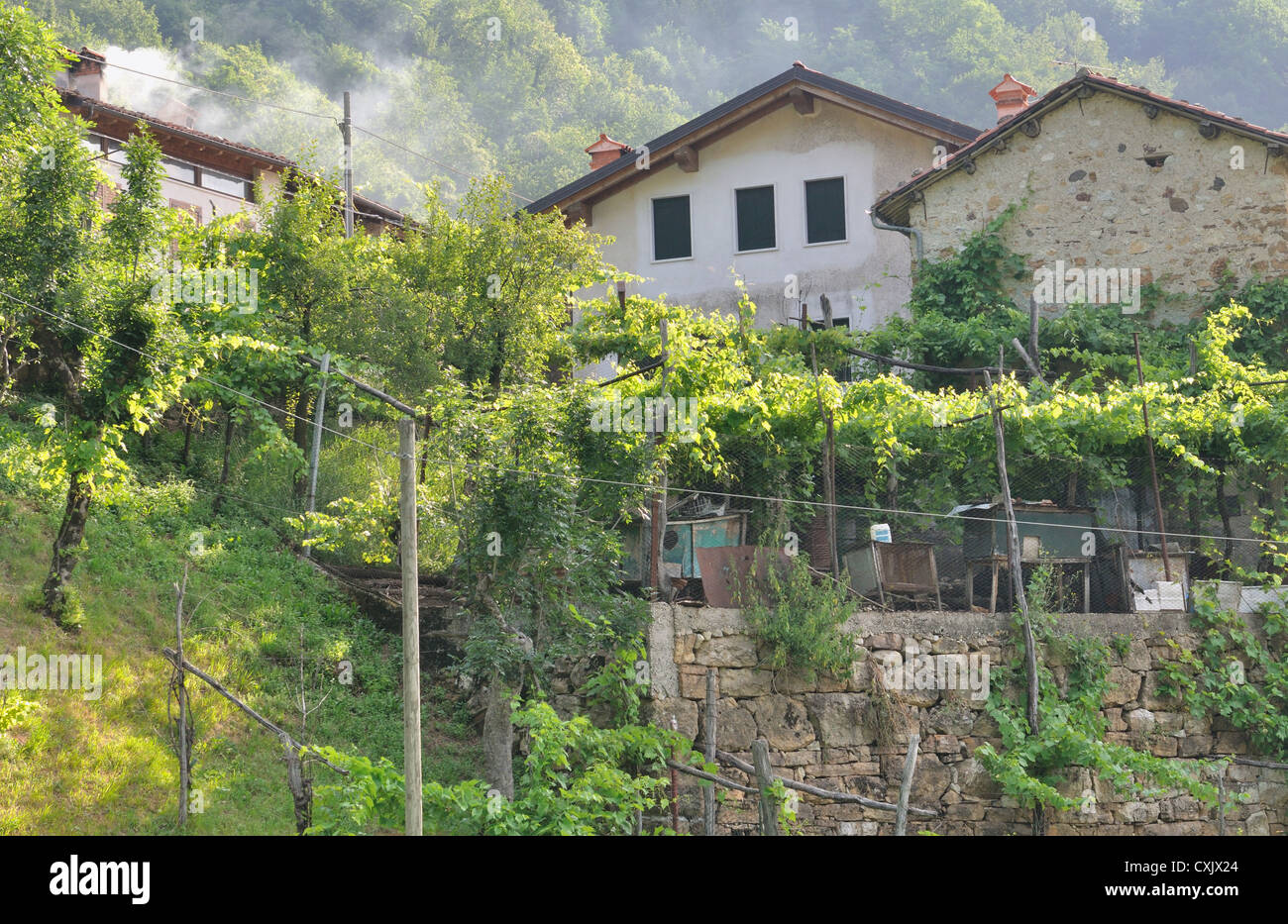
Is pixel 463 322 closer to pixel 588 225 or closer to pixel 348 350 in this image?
pixel 348 350

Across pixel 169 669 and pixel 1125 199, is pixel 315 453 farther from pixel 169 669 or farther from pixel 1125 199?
pixel 1125 199

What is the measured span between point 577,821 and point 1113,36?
5687cm

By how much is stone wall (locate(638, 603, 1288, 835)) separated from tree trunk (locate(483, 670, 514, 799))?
4.88ft

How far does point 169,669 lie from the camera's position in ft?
49.6

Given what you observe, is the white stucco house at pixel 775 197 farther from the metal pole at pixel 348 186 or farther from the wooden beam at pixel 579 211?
the metal pole at pixel 348 186

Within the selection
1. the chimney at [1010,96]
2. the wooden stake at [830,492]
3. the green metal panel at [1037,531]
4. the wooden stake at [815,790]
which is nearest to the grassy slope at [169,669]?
the wooden stake at [815,790]

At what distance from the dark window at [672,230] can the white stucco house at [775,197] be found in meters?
0.02

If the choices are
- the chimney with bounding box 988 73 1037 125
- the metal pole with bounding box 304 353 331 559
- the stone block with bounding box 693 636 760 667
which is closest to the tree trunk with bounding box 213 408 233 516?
the metal pole with bounding box 304 353 331 559

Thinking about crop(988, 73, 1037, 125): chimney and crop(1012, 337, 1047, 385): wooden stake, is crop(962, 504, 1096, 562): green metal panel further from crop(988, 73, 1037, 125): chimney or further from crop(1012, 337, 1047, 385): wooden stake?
crop(988, 73, 1037, 125): chimney

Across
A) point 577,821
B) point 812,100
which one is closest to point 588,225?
point 812,100

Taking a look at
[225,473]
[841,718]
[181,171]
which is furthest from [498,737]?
[181,171]

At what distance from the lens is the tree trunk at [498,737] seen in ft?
43.0

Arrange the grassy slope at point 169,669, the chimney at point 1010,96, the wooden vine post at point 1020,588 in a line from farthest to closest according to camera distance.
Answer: the chimney at point 1010,96, the wooden vine post at point 1020,588, the grassy slope at point 169,669

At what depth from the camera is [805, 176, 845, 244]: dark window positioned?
25031 mm
